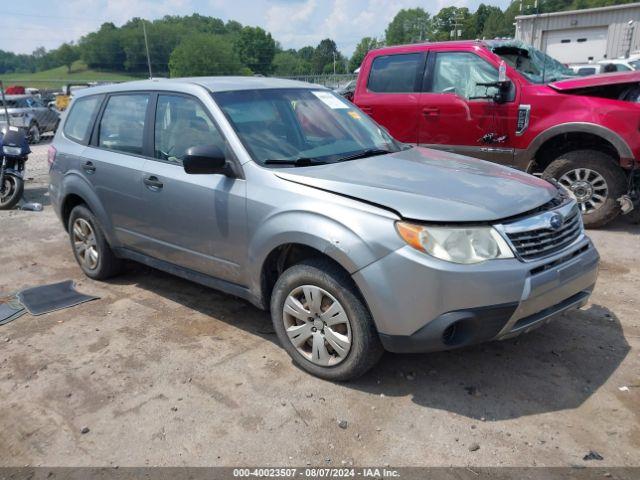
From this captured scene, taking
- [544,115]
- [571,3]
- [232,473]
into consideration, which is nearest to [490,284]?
[232,473]

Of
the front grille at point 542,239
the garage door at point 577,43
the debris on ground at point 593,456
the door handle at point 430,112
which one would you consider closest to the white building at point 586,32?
the garage door at point 577,43

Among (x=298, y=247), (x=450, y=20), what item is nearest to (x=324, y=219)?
(x=298, y=247)

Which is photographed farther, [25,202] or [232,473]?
[25,202]

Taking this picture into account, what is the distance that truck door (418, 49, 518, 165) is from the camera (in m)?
6.29

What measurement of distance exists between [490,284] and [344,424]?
3.48ft

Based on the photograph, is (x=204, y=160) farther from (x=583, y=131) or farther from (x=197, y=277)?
(x=583, y=131)

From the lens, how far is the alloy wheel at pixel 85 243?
4.94m

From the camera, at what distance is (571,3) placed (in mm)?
74500

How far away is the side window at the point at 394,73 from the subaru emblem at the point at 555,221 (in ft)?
14.1

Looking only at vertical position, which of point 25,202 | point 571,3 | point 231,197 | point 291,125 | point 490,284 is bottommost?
point 25,202

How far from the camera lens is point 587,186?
5902mm

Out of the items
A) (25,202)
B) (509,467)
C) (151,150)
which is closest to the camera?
(509,467)

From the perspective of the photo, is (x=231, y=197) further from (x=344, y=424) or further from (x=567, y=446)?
(x=567, y=446)

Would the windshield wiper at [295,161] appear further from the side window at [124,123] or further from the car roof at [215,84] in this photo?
the side window at [124,123]
